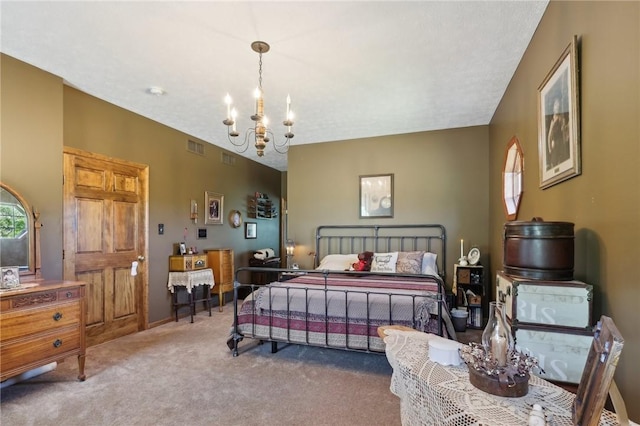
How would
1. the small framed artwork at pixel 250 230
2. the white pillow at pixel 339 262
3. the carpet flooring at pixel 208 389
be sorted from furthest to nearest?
the small framed artwork at pixel 250 230
the white pillow at pixel 339 262
the carpet flooring at pixel 208 389

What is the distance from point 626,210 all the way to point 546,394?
853 millimetres

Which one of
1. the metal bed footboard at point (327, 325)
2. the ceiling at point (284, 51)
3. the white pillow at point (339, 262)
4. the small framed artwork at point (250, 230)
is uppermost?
the ceiling at point (284, 51)

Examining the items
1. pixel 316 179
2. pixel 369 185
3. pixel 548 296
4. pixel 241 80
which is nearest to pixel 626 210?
pixel 548 296

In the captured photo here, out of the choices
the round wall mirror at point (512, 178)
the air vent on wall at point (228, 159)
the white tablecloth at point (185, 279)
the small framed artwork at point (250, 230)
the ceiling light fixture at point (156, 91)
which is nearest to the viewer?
the round wall mirror at point (512, 178)

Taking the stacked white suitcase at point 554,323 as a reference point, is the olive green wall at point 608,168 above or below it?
above

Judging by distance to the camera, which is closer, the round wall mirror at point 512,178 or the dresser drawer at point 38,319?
the dresser drawer at point 38,319

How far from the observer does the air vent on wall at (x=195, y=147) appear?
5094mm

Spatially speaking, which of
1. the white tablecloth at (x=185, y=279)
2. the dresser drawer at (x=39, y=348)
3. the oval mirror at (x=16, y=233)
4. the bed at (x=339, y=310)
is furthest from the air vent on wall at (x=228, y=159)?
the dresser drawer at (x=39, y=348)

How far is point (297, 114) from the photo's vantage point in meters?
4.21

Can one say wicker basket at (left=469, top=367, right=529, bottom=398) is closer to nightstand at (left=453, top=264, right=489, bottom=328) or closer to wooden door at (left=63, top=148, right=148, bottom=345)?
nightstand at (left=453, top=264, right=489, bottom=328)

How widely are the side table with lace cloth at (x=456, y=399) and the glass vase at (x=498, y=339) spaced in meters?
0.12

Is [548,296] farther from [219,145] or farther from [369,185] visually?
[219,145]

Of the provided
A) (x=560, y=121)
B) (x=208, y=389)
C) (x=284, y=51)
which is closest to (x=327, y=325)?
(x=208, y=389)

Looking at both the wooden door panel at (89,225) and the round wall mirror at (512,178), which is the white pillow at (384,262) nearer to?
the round wall mirror at (512,178)
